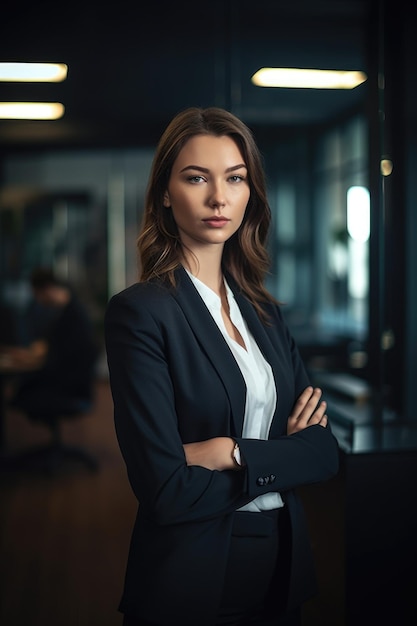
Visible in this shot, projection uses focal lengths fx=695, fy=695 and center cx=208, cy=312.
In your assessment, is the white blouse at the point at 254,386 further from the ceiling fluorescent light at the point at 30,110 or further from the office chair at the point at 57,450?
the office chair at the point at 57,450

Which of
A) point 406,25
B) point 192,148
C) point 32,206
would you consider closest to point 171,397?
point 192,148

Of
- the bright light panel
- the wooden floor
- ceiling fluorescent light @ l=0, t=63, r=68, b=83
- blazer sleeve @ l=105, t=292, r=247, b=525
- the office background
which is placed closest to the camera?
blazer sleeve @ l=105, t=292, r=247, b=525

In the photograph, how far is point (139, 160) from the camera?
8.78 metres

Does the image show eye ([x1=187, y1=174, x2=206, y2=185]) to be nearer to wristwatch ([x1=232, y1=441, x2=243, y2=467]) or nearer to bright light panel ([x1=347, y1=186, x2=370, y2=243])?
wristwatch ([x1=232, y1=441, x2=243, y2=467])

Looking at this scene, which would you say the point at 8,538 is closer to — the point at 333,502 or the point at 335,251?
the point at 333,502

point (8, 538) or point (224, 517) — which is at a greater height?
point (224, 517)

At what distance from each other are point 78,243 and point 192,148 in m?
7.55

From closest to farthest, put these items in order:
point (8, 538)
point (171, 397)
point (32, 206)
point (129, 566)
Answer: point (171, 397)
point (129, 566)
point (8, 538)
point (32, 206)

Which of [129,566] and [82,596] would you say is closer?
[129,566]

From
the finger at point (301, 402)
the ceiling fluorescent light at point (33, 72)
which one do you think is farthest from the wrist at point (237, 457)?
the ceiling fluorescent light at point (33, 72)

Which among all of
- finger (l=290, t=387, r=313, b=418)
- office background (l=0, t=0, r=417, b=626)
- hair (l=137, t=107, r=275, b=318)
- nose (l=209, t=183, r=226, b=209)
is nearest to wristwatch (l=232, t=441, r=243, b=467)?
finger (l=290, t=387, r=313, b=418)

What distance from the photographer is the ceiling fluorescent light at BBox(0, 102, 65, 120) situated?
8.19 ft

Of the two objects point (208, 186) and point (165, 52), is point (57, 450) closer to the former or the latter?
point (165, 52)

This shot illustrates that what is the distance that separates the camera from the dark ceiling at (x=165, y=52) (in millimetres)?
2678
